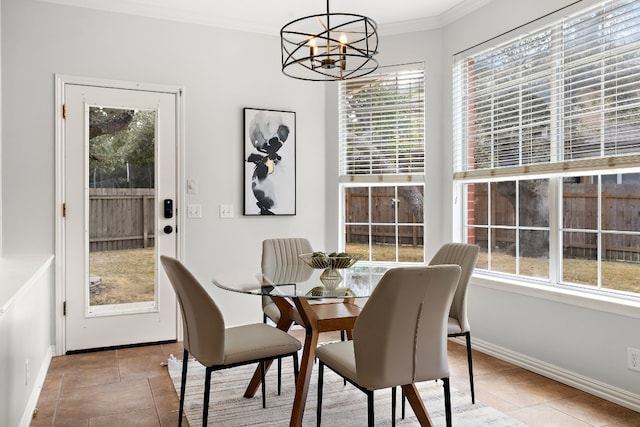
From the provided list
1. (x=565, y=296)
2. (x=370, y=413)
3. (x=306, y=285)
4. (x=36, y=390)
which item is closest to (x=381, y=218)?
(x=565, y=296)

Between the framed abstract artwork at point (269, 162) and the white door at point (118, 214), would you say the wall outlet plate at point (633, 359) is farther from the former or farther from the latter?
the white door at point (118, 214)

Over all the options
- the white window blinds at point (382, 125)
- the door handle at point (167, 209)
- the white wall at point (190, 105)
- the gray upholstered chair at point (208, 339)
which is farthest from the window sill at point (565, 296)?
the door handle at point (167, 209)

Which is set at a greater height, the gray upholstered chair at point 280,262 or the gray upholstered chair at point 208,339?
the gray upholstered chair at point 280,262

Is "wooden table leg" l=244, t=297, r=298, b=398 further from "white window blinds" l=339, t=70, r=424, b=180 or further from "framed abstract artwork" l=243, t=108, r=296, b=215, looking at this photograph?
"white window blinds" l=339, t=70, r=424, b=180

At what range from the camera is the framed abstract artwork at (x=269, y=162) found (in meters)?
4.34

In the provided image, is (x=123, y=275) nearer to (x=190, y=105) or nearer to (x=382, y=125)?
(x=190, y=105)

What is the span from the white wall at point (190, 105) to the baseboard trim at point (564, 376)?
5.81ft

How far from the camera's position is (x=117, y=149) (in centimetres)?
389

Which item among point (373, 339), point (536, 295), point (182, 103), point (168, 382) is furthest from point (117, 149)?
point (536, 295)

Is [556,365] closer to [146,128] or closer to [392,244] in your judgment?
[392,244]

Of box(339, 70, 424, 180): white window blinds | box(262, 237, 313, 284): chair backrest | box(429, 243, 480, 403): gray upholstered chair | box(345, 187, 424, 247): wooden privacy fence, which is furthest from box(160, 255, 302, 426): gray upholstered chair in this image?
box(339, 70, 424, 180): white window blinds

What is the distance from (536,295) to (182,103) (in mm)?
3035

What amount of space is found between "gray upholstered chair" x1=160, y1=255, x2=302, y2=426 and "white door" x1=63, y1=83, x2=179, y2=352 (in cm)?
166

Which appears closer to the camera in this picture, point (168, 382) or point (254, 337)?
point (254, 337)
